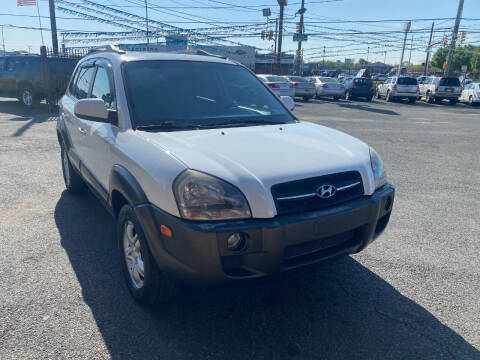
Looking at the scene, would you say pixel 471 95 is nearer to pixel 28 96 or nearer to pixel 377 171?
pixel 28 96

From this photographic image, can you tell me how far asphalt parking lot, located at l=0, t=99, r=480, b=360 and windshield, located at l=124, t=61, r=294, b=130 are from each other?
4.49 feet

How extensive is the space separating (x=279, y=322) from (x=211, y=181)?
117 centimetres

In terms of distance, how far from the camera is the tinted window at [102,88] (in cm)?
334

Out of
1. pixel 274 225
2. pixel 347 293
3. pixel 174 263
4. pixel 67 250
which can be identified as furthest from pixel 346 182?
pixel 67 250

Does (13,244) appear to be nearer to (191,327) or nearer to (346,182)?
(191,327)

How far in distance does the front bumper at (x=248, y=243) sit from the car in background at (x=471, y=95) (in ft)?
83.5

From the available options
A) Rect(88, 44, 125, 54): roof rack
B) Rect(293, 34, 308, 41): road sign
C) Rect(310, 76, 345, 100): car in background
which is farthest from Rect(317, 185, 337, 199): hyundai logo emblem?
Rect(293, 34, 308, 41): road sign

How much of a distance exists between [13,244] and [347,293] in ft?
10.3

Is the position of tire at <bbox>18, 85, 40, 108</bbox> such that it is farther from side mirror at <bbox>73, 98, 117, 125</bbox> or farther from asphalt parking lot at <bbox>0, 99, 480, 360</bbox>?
side mirror at <bbox>73, 98, 117, 125</bbox>

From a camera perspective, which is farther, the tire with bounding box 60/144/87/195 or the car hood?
the tire with bounding box 60/144/87/195

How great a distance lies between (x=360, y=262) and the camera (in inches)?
139

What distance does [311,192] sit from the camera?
7.79ft

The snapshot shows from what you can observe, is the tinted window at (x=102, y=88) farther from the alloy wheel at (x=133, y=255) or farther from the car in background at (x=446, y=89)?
the car in background at (x=446, y=89)

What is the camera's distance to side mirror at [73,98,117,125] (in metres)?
2.92
